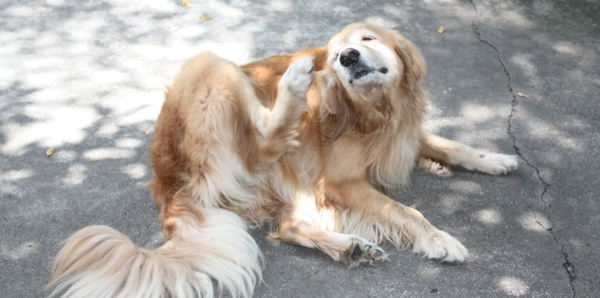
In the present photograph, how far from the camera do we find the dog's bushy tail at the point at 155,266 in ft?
11.0

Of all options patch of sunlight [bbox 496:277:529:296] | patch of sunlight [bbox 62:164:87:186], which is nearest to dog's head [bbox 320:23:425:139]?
patch of sunlight [bbox 496:277:529:296]

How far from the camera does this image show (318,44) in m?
5.79

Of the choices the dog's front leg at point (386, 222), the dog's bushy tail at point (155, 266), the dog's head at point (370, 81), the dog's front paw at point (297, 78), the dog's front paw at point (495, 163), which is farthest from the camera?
the dog's front paw at point (495, 163)

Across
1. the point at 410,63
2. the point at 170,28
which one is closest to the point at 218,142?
Answer: the point at 410,63

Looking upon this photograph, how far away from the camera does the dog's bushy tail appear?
3346mm

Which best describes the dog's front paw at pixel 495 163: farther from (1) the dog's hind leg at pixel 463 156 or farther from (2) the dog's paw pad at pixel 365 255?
(2) the dog's paw pad at pixel 365 255

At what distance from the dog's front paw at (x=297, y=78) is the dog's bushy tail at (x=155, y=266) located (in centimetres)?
92

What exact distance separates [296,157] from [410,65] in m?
0.88

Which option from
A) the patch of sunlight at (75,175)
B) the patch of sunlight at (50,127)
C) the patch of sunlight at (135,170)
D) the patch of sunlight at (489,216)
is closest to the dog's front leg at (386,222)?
the patch of sunlight at (489,216)

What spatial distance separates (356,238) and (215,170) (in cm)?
91

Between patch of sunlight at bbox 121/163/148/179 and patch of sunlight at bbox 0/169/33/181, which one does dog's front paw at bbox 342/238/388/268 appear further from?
patch of sunlight at bbox 0/169/33/181

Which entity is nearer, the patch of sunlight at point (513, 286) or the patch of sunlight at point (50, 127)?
the patch of sunlight at point (513, 286)

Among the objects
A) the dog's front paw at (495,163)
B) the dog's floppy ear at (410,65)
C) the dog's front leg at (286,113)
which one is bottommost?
the dog's front paw at (495,163)

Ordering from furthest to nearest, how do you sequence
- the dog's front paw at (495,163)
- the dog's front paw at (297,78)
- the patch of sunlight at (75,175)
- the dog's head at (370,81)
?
the patch of sunlight at (75,175), the dog's front paw at (495,163), the dog's front paw at (297,78), the dog's head at (370,81)
